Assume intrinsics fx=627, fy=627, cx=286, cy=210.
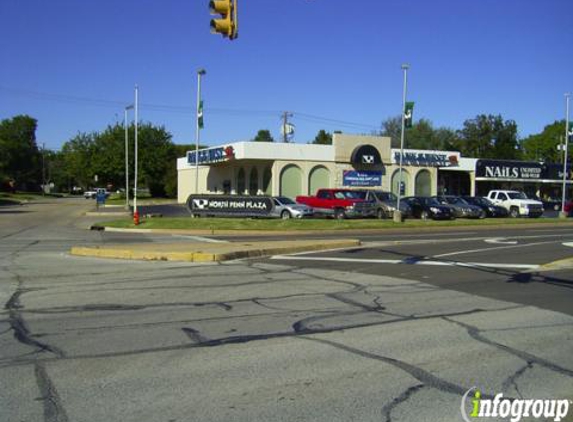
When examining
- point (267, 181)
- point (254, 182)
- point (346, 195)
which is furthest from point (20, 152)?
point (346, 195)

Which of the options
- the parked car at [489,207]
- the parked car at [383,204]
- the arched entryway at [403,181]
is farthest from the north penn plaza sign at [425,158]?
the parked car at [383,204]

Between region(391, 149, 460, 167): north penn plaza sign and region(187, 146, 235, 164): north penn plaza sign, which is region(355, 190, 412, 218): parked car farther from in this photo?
region(391, 149, 460, 167): north penn plaza sign

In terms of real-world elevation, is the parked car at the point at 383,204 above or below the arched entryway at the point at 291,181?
below

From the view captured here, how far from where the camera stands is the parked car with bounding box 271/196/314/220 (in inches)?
1371

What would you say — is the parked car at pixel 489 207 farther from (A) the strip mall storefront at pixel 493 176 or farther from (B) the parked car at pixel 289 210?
(A) the strip mall storefront at pixel 493 176

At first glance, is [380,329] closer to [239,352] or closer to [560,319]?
[239,352]

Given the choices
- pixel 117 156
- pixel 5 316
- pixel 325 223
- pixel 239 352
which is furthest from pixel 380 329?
pixel 117 156

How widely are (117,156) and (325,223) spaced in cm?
5210

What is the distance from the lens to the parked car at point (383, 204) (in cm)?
3653

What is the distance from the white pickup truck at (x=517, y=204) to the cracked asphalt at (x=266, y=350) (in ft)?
106

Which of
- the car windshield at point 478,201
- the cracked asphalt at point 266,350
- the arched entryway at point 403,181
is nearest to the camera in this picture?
the cracked asphalt at point 266,350

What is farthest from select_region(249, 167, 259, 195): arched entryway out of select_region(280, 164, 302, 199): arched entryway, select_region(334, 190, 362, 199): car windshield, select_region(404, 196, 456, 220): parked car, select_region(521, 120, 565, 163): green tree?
select_region(521, 120, 565, 163): green tree

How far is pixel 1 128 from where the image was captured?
130875 millimetres

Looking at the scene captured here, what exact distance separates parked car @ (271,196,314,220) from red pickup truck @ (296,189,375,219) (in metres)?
2.04
